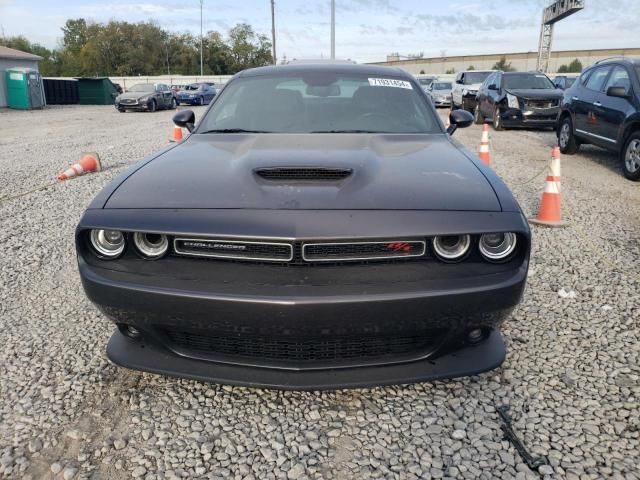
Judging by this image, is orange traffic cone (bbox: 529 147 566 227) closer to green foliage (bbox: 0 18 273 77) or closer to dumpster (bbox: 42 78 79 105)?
dumpster (bbox: 42 78 79 105)

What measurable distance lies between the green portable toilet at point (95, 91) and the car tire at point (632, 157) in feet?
106

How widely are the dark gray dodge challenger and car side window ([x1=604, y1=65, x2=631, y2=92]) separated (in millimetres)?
6619

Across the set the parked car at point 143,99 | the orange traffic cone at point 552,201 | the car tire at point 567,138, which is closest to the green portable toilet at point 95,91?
the parked car at point 143,99

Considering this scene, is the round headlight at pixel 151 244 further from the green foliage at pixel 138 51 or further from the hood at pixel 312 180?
the green foliage at pixel 138 51

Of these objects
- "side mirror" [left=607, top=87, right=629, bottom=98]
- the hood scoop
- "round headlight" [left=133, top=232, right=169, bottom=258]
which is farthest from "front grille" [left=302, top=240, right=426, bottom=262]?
"side mirror" [left=607, top=87, right=629, bottom=98]

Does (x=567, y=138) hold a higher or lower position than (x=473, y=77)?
lower

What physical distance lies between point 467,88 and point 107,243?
1857 cm

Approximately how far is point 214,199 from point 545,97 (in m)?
12.3

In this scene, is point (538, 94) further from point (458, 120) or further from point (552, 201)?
point (458, 120)

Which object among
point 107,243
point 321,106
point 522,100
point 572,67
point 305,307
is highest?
point 572,67

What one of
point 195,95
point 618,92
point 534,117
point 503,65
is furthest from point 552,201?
point 503,65

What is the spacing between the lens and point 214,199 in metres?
2.09

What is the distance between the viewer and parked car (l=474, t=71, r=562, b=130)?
40.8 ft

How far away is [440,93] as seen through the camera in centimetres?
2439
